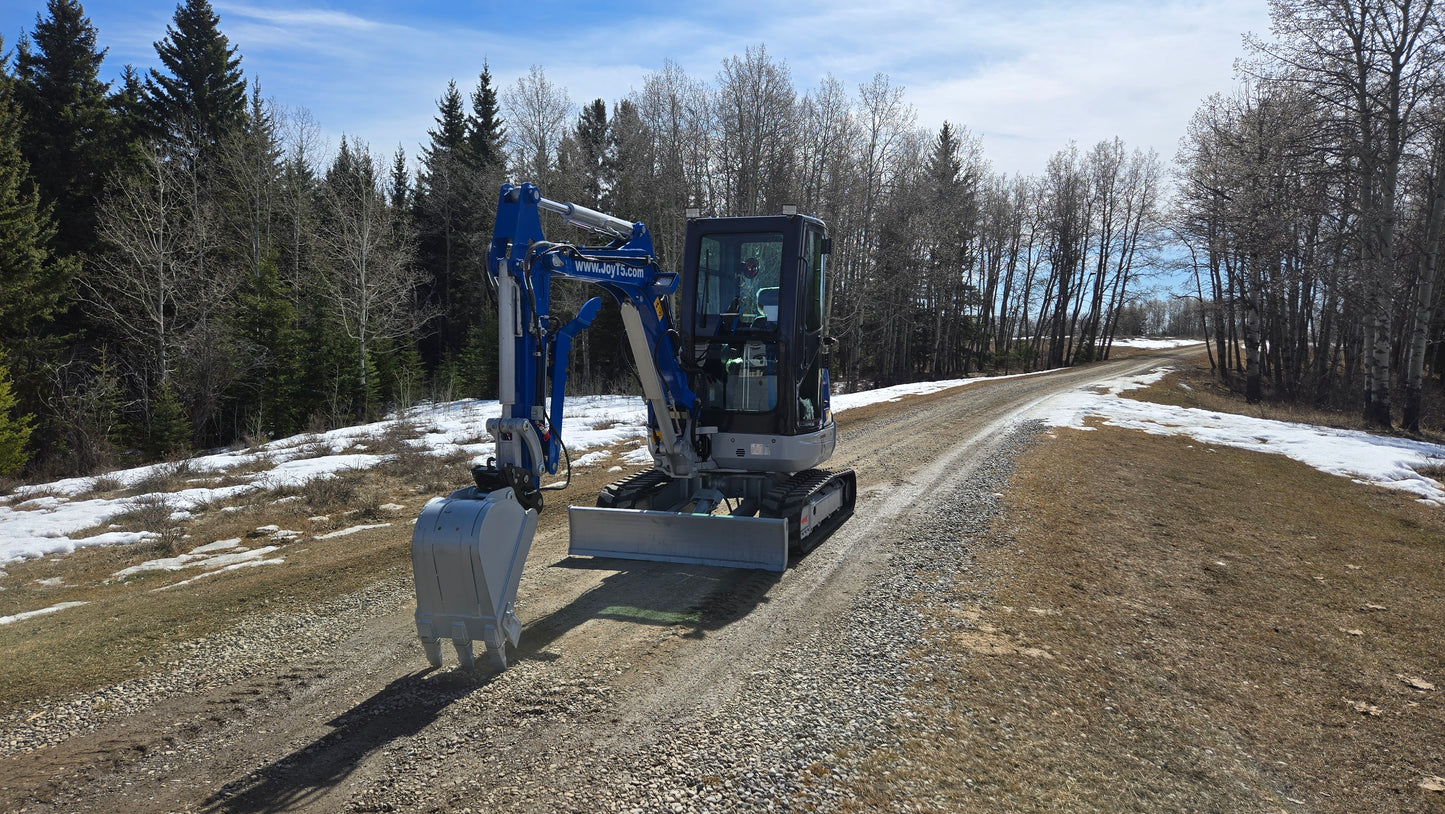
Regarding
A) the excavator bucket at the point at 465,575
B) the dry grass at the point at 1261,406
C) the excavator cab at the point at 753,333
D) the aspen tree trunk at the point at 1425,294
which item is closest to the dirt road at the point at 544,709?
the excavator bucket at the point at 465,575

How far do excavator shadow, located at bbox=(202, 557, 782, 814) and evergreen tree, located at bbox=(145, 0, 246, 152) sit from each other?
Answer: 2988 centimetres

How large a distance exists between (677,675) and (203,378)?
2306cm

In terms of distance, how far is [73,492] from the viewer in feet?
39.9

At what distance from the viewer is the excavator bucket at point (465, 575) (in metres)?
4.40

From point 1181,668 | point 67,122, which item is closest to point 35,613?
point 1181,668

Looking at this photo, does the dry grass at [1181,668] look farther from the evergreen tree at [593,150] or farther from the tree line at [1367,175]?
the evergreen tree at [593,150]

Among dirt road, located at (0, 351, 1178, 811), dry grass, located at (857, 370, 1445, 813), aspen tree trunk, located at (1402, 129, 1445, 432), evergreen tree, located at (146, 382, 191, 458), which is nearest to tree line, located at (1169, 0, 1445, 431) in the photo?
aspen tree trunk, located at (1402, 129, 1445, 432)

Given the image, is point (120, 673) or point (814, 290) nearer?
point (120, 673)

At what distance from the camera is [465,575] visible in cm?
441

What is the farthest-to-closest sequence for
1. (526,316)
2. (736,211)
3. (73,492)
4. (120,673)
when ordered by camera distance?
1. (736,211)
2. (73,492)
3. (526,316)
4. (120,673)

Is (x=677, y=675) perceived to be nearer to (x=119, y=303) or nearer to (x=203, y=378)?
(x=203, y=378)

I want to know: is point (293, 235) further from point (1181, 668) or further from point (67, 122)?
point (1181, 668)

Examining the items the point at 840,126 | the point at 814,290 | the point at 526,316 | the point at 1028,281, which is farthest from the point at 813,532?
the point at 1028,281

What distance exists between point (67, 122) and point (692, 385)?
93.6 feet
